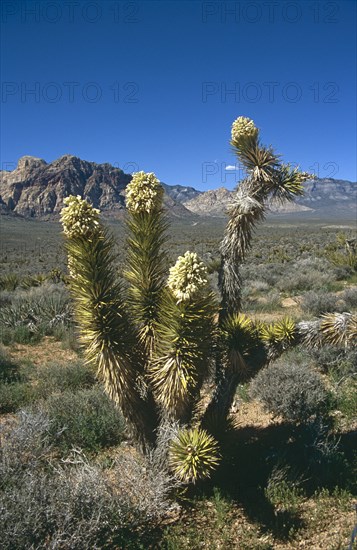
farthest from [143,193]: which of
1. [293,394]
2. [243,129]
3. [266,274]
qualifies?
[266,274]

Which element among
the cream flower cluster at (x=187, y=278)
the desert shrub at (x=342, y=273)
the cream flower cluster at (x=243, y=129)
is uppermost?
the cream flower cluster at (x=243, y=129)

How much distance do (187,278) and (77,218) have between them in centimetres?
120

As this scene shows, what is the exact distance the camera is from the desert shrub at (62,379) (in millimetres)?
7457

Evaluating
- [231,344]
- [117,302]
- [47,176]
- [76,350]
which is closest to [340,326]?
[231,344]

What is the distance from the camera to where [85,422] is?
5895 millimetres

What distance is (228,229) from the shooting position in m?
4.74

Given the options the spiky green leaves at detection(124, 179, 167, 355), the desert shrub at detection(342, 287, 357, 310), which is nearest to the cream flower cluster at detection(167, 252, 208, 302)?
the spiky green leaves at detection(124, 179, 167, 355)

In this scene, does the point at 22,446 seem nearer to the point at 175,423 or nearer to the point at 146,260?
the point at 175,423

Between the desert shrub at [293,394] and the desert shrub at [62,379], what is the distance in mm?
3398

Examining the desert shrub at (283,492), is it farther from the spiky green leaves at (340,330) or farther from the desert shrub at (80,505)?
the spiky green leaves at (340,330)

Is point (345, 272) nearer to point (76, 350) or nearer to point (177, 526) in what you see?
point (76, 350)

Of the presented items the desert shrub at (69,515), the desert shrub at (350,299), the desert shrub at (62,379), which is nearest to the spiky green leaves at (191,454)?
the desert shrub at (69,515)

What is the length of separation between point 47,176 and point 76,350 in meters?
167

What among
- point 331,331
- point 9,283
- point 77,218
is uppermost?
point 77,218
